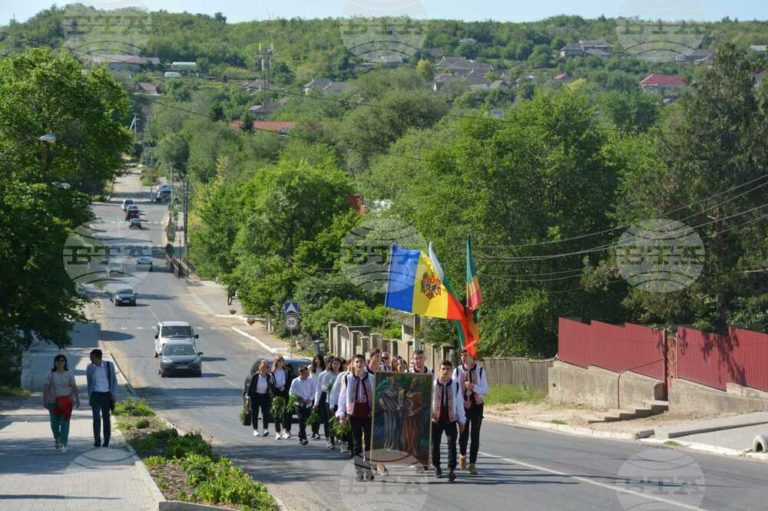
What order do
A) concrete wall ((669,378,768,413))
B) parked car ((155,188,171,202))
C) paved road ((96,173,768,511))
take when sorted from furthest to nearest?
parked car ((155,188,171,202)) → concrete wall ((669,378,768,413)) → paved road ((96,173,768,511))

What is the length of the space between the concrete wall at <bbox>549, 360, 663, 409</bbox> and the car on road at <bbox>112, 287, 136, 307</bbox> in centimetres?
4792

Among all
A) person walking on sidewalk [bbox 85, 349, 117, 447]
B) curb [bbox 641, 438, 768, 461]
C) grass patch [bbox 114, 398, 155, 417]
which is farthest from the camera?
grass patch [bbox 114, 398, 155, 417]

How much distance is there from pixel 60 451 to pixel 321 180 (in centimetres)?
4862

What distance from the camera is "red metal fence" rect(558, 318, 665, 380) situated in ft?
105

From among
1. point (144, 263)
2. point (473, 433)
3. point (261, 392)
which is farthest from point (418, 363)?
point (144, 263)

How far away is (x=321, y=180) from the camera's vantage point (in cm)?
6669

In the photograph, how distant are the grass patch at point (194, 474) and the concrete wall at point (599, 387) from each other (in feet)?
46.0

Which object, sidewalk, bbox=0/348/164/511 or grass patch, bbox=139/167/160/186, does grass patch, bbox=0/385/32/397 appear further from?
grass patch, bbox=139/167/160/186

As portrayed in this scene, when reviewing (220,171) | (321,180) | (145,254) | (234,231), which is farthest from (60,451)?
(220,171)

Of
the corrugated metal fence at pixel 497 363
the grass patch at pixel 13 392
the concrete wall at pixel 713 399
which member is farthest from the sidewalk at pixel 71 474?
the corrugated metal fence at pixel 497 363

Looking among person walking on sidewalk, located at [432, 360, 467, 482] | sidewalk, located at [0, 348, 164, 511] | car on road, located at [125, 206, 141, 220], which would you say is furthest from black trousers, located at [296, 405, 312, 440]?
car on road, located at [125, 206, 141, 220]

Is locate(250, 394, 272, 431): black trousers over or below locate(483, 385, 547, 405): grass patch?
over

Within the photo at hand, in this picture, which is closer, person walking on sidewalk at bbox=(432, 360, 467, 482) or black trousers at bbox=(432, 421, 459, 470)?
black trousers at bbox=(432, 421, 459, 470)

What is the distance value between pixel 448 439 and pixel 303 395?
250 inches
